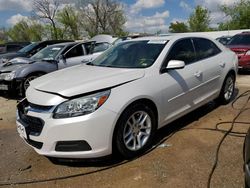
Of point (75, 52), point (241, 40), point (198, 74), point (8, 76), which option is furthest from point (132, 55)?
point (241, 40)

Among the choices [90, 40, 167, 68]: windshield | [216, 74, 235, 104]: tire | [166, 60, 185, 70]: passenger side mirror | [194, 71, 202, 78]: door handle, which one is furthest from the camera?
[216, 74, 235, 104]: tire

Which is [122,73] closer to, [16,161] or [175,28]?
[16,161]

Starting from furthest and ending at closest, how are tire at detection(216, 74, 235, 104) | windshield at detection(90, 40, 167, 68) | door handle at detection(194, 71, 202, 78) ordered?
1. tire at detection(216, 74, 235, 104)
2. door handle at detection(194, 71, 202, 78)
3. windshield at detection(90, 40, 167, 68)

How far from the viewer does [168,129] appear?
15.7 ft

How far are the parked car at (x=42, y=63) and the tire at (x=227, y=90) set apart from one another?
3.95 m

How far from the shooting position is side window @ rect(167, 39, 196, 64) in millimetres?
4480

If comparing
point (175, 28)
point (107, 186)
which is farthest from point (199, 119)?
point (175, 28)

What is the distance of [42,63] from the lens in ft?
26.3

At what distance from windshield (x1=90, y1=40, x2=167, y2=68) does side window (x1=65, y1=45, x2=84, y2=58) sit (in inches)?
142

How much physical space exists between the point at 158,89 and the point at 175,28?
216ft

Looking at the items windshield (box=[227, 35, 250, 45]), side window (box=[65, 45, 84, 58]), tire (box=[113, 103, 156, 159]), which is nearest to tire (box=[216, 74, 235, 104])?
tire (box=[113, 103, 156, 159])

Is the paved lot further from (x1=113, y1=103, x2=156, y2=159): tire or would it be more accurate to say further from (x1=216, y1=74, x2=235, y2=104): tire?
(x1=216, y1=74, x2=235, y2=104): tire

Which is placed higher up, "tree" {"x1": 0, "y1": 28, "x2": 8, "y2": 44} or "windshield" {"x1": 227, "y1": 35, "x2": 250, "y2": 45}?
"tree" {"x1": 0, "y1": 28, "x2": 8, "y2": 44}

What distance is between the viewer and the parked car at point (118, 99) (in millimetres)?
3320
